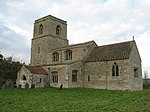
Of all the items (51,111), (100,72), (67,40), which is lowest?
(51,111)

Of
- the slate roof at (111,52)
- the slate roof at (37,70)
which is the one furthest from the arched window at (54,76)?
the slate roof at (111,52)

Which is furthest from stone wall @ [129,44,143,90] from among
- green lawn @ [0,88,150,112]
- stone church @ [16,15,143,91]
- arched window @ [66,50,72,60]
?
arched window @ [66,50,72,60]

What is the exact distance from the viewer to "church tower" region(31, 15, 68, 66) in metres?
47.4

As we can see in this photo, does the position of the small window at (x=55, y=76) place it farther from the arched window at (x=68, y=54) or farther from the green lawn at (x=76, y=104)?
the green lawn at (x=76, y=104)

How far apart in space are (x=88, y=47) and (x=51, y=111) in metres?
Result: 26.5

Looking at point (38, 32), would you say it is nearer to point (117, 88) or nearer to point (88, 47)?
point (88, 47)

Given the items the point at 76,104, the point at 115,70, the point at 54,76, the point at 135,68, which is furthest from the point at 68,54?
the point at 76,104

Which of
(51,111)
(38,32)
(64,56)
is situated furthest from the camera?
(38,32)

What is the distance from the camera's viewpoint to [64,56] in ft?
143

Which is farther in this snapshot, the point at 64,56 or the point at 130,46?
the point at 64,56

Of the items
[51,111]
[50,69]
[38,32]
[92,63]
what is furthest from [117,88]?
[38,32]

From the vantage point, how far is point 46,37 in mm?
47312

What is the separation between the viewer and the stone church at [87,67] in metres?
34.2

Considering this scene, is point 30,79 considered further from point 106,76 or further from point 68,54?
point 106,76
